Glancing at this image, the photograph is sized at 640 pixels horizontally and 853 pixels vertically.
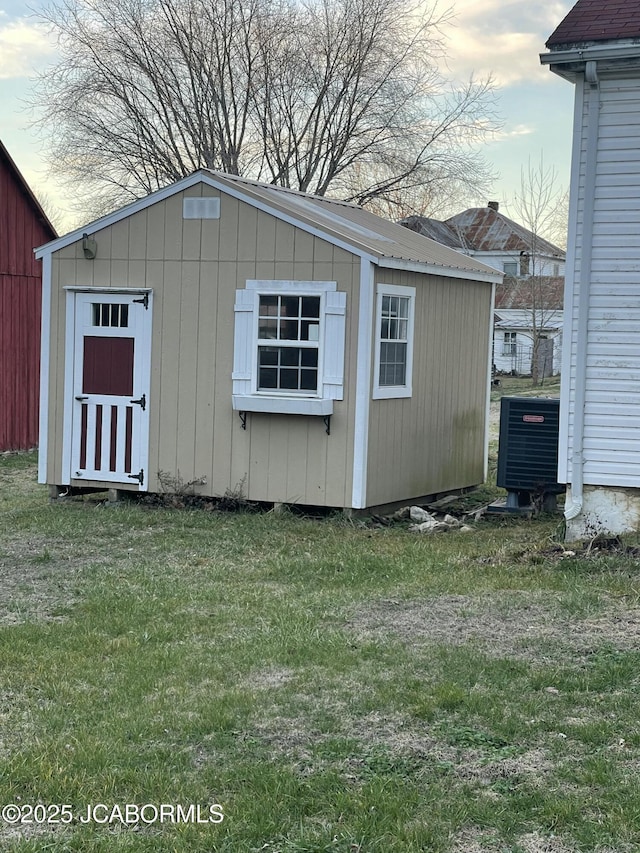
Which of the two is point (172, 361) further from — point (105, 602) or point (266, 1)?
point (266, 1)

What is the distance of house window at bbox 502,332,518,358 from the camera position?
1802 inches

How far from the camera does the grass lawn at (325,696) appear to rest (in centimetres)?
425

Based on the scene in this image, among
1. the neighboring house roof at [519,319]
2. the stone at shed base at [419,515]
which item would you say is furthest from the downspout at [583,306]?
the neighboring house roof at [519,319]

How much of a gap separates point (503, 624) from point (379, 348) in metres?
Answer: 4.77

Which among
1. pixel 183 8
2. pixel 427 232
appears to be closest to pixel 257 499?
pixel 183 8

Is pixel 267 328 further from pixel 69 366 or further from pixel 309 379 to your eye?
pixel 69 366

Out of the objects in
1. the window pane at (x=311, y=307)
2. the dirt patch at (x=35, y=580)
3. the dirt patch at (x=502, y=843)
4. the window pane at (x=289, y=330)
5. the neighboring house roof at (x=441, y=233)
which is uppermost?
the neighboring house roof at (x=441, y=233)

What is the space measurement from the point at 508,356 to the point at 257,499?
35.5 m

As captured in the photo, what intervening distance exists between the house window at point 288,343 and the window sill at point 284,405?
7.5 inches

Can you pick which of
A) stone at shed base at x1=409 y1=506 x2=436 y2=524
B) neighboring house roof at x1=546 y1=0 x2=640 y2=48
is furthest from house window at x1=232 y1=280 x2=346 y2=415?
neighboring house roof at x1=546 y1=0 x2=640 y2=48

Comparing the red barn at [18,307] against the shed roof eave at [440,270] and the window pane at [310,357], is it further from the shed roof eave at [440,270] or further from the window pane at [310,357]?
the window pane at [310,357]

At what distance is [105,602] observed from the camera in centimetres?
758

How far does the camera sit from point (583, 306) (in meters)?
9.48

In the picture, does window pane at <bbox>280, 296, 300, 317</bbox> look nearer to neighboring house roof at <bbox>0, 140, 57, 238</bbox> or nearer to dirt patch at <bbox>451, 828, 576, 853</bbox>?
dirt patch at <bbox>451, 828, 576, 853</bbox>
